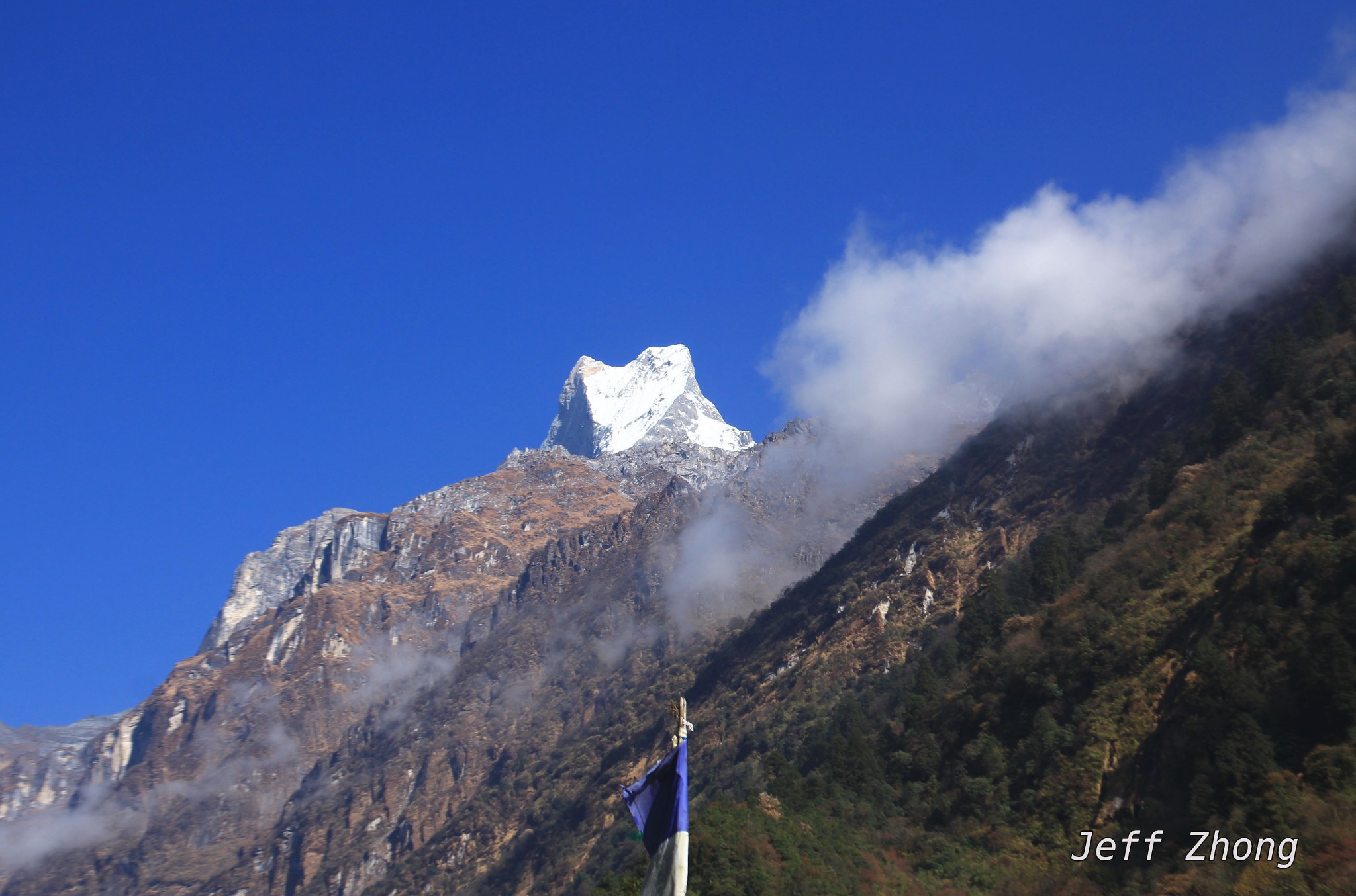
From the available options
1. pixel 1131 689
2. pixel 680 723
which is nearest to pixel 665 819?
pixel 680 723

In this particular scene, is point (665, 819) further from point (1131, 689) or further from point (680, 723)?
point (1131, 689)

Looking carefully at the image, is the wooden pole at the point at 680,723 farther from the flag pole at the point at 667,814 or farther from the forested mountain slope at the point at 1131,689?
the forested mountain slope at the point at 1131,689

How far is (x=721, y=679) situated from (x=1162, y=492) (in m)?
82.8

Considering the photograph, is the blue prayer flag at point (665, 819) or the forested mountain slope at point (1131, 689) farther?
the forested mountain slope at point (1131, 689)

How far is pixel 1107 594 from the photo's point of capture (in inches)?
3145

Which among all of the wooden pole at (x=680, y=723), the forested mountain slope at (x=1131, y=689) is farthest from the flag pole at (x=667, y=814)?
the forested mountain slope at (x=1131, y=689)

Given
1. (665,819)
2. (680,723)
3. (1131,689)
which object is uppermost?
(1131,689)

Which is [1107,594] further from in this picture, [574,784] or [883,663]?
[574,784]

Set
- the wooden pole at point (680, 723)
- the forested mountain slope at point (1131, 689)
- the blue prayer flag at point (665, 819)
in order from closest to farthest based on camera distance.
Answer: the blue prayer flag at point (665, 819), the wooden pole at point (680, 723), the forested mountain slope at point (1131, 689)

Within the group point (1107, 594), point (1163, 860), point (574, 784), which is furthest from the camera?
point (574, 784)

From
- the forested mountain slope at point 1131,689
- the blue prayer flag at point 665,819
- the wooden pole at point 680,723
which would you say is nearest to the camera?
the blue prayer flag at point 665,819

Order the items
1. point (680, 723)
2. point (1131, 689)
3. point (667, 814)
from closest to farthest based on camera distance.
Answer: point (667, 814) < point (680, 723) < point (1131, 689)

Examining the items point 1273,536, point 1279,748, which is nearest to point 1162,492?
point 1273,536

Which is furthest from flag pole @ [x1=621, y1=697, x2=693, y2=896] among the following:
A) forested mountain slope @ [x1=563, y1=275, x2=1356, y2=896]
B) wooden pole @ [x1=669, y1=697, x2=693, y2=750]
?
forested mountain slope @ [x1=563, y1=275, x2=1356, y2=896]
